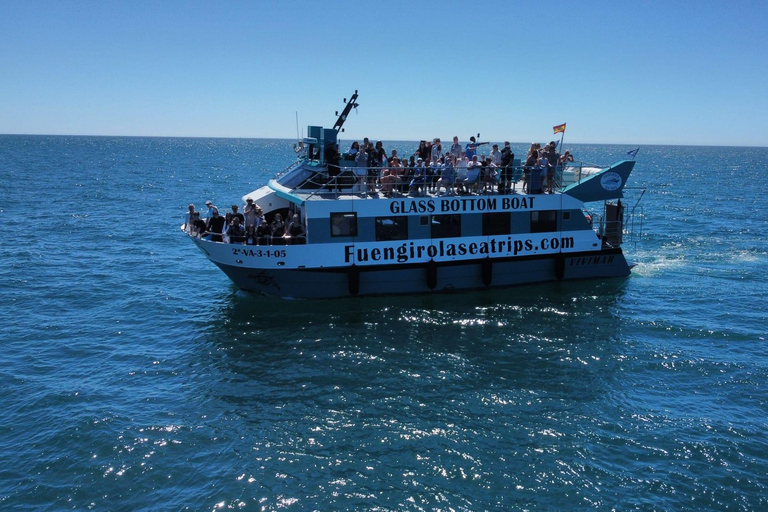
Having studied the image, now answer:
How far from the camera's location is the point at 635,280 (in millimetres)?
27234

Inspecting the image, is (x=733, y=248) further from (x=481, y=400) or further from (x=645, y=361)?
(x=481, y=400)

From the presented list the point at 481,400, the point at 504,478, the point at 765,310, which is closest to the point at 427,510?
the point at 504,478

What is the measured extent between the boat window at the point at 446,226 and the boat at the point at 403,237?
38 mm

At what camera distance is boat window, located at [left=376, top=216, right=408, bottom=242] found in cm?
2306

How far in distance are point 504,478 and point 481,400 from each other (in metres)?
3.35

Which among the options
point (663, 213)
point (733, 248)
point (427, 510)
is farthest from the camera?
point (663, 213)

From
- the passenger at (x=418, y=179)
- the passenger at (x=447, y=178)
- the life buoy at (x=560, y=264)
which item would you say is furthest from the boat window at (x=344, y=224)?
the life buoy at (x=560, y=264)

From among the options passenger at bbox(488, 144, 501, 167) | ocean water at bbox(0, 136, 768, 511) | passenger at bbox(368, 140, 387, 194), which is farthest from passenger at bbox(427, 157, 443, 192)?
ocean water at bbox(0, 136, 768, 511)

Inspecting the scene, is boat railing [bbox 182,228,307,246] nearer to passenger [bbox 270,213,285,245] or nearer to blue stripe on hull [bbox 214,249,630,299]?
passenger [bbox 270,213,285,245]

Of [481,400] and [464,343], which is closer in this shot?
[481,400]

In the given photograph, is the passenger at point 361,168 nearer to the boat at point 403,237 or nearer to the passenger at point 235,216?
the boat at point 403,237

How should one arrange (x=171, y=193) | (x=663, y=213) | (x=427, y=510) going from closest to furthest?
(x=427, y=510) < (x=663, y=213) < (x=171, y=193)

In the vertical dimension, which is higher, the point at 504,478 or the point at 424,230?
the point at 424,230

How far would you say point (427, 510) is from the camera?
12.0 meters
